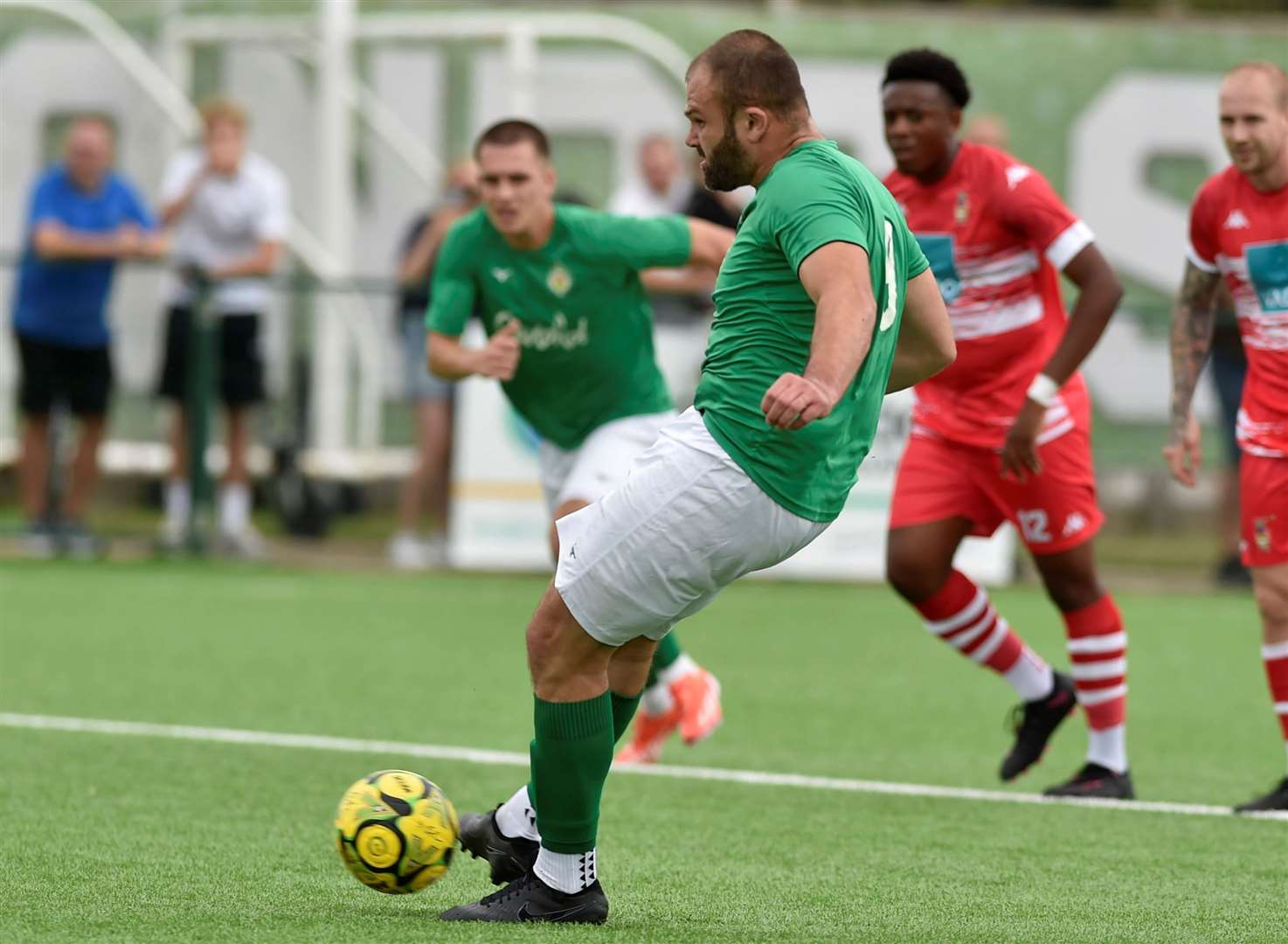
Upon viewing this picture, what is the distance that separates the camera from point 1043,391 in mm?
7234

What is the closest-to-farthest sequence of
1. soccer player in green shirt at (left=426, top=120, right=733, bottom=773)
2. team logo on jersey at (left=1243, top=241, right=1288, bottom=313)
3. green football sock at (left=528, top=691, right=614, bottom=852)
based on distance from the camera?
green football sock at (left=528, top=691, right=614, bottom=852)
team logo on jersey at (left=1243, top=241, right=1288, bottom=313)
soccer player in green shirt at (left=426, top=120, right=733, bottom=773)

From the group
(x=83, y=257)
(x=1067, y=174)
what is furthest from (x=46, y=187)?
(x=1067, y=174)

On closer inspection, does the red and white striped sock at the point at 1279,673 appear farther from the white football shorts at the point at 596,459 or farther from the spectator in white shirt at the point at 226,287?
the spectator in white shirt at the point at 226,287

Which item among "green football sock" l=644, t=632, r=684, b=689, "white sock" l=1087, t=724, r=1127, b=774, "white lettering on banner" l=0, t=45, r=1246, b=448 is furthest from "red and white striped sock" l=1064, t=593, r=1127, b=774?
"white lettering on banner" l=0, t=45, r=1246, b=448

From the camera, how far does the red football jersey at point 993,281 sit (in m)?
7.49

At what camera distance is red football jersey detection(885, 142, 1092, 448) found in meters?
7.49

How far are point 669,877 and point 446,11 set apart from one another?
13.2 m

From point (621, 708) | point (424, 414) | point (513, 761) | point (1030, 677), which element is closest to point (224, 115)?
point (424, 414)

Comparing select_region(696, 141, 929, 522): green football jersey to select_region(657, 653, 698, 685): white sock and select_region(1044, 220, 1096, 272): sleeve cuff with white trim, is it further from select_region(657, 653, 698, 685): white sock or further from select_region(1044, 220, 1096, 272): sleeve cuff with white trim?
select_region(657, 653, 698, 685): white sock

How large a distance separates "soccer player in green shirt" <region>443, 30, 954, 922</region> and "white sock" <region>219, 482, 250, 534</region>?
397 inches

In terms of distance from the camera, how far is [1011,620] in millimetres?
13141

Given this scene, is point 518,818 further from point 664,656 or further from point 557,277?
point 557,277

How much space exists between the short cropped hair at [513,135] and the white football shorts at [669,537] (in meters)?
3.13

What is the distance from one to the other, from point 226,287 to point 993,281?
27.7 feet
